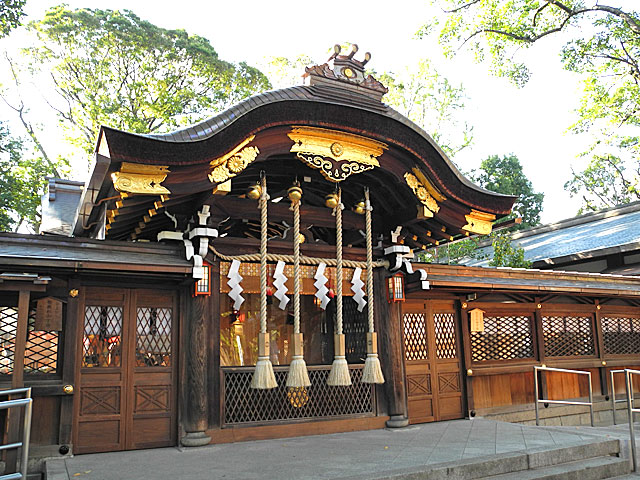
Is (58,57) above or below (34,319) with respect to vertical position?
above

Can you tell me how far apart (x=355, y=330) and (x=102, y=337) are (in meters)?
3.77

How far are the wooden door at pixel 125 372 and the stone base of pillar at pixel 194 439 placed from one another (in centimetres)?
Result: 30

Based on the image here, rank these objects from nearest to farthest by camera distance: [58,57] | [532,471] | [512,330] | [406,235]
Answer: [532,471], [406,235], [512,330], [58,57]

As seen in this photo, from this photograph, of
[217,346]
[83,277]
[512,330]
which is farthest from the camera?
[512,330]

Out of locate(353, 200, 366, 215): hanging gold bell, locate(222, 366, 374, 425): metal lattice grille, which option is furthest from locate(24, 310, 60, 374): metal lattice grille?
locate(353, 200, 366, 215): hanging gold bell

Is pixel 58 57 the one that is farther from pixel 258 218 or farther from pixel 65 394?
pixel 65 394

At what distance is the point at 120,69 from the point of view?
61.6 feet

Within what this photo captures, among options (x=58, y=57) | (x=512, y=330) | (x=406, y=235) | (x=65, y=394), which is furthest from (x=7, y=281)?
(x=58, y=57)

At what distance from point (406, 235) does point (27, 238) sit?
5.43 m

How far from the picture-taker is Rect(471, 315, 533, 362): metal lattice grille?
356 inches

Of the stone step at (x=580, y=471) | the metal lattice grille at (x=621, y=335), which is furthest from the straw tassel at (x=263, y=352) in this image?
the metal lattice grille at (x=621, y=335)

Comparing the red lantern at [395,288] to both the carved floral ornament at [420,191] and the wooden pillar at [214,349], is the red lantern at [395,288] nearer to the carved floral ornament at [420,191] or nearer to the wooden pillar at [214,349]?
the carved floral ornament at [420,191]

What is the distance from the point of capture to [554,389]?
31.9 feet

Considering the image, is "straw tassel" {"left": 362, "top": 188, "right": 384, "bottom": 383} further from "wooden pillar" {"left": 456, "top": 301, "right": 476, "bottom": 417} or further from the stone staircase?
"wooden pillar" {"left": 456, "top": 301, "right": 476, "bottom": 417}
